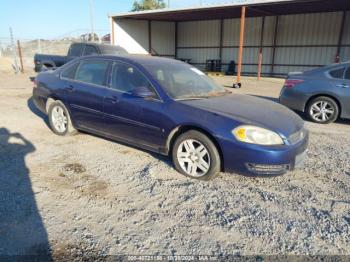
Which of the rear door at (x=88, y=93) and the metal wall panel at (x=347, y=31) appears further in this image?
the metal wall panel at (x=347, y=31)

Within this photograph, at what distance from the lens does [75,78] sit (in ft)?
17.2

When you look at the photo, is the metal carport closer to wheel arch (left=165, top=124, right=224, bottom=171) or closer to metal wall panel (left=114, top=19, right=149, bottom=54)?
metal wall panel (left=114, top=19, right=149, bottom=54)

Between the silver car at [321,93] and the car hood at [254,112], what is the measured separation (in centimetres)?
312

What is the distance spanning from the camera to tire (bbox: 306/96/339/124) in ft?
22.6

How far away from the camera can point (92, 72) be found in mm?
4992

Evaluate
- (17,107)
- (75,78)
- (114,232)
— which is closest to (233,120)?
(114,232)

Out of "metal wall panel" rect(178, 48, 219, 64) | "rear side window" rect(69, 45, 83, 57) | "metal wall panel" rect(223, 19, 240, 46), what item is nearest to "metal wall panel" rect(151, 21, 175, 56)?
"metal wall panel" rect(178, 48, 219, 64)

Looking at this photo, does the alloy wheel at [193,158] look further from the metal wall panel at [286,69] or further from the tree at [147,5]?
the tree at [147,5]

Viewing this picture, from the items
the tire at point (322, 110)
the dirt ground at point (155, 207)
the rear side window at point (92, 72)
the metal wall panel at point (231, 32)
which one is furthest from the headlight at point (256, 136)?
the metal wall panel at point (231, 32)

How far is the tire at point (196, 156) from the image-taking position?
144 inches

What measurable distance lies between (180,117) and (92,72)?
2.02 meters

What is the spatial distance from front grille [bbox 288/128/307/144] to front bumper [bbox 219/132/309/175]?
0.05 metres

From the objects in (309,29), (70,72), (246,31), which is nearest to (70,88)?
(70,72)

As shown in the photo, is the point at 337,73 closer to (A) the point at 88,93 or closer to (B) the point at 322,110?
(B) the point at 322,110
